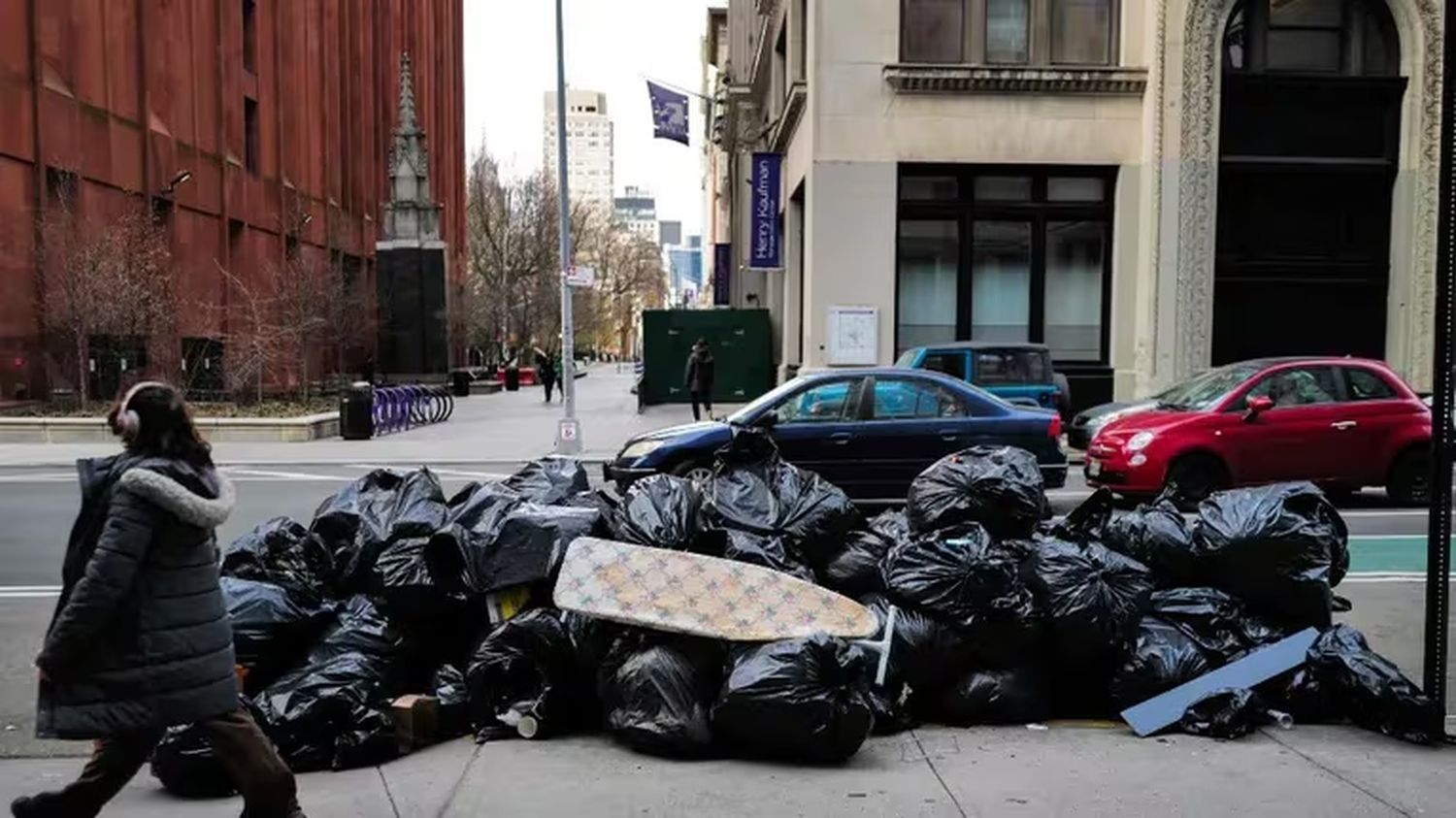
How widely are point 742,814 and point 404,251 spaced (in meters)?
36.5

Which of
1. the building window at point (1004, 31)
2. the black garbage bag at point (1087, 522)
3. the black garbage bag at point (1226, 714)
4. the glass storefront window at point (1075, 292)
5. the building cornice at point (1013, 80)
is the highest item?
the building window at point (1004, 31)

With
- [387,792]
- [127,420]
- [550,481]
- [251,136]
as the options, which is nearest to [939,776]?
[387,792]

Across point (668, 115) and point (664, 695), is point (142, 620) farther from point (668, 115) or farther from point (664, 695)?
point (668, 115)

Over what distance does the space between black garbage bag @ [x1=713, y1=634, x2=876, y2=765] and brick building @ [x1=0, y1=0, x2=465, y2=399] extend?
930 inches

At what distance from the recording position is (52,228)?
24391 mm

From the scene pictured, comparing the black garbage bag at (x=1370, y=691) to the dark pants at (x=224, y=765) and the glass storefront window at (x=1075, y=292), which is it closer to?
the dark pants at (x=224, y=765)

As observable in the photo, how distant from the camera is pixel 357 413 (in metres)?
21.0

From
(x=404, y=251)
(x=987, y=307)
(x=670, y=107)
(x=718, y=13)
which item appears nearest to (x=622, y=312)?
(x=718, y=13)

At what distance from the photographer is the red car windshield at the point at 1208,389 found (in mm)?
11914

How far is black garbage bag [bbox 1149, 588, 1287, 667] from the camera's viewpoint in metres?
5.27

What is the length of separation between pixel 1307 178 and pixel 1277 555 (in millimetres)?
18933

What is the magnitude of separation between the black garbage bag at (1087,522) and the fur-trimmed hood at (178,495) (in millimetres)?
4300

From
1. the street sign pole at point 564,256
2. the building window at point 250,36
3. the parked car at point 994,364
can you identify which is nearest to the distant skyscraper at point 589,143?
the building window at point 250,36

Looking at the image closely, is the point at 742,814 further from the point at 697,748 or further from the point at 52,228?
the point at 52,228
